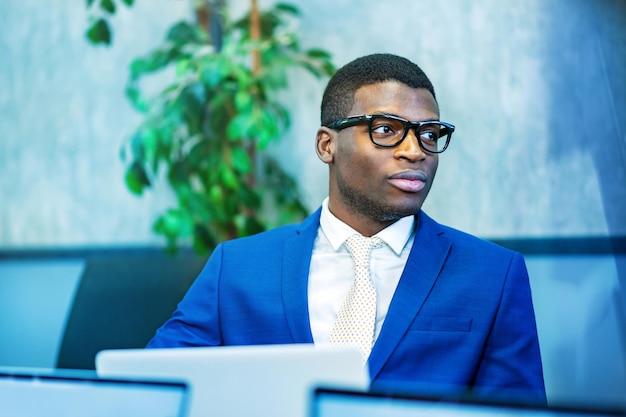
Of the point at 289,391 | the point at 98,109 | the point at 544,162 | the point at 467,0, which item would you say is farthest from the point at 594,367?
the point at 98,109

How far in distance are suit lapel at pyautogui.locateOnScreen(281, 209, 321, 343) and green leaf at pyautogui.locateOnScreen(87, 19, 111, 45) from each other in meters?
1.50

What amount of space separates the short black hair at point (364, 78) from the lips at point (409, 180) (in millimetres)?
181

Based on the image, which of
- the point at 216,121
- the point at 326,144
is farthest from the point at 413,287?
the point at 216,121

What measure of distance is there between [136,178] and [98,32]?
0.56 m

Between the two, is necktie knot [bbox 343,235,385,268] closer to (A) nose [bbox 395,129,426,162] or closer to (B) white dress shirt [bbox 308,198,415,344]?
(B) white dress shirt [bbox 308,198,415,344]

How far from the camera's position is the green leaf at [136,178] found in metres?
2.62

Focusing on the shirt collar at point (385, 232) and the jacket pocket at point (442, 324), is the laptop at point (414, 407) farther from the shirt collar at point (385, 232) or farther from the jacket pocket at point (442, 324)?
the shirt collar at point (385, 232)

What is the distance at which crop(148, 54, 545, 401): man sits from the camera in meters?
1.38

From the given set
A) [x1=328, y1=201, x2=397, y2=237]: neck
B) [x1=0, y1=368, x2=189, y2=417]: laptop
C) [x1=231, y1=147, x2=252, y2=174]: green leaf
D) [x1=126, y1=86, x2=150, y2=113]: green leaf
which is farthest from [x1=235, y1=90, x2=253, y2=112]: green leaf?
[x1=0, y1=368, x2=189, y2=417]: laptop

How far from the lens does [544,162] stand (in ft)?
7.83

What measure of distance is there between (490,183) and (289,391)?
182cm

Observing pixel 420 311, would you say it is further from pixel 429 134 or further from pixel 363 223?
pixel 429 134

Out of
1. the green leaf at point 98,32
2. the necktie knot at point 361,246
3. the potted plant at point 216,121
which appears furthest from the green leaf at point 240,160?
the necktie knot at point 361,246

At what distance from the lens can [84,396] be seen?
0.80 m
